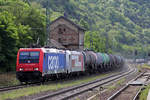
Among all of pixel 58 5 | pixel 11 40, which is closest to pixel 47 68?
pixel 11 40

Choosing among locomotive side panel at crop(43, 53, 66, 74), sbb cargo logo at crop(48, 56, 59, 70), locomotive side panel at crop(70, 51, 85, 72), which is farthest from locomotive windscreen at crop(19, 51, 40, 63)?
locomotive side panel at crop(70, 51, 85, 72)

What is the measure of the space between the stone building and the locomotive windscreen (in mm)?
47387

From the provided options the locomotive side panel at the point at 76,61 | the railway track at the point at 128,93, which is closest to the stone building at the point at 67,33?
A: the locomotive side panel at the point at 76,61

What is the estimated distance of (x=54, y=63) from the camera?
28734 mm

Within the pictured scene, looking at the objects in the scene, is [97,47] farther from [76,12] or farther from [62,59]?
[76,12]

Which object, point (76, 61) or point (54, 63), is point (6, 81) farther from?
point (76, 61)

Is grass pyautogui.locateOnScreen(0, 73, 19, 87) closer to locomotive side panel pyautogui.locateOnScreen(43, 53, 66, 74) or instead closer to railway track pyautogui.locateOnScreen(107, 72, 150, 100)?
locomotive side panel pyautogui.locateOnScreen(43, 53, 66, 74)

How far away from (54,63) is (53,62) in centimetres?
31

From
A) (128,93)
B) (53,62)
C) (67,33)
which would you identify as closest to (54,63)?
(53,62)

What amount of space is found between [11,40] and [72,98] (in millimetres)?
20316

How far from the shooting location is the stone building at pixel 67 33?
73844mm

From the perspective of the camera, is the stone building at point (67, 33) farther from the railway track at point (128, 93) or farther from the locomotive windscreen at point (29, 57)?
the railway track at point (128, 93)

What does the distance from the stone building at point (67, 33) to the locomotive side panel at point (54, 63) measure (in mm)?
41830

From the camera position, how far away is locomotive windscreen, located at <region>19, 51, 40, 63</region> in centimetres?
2553
